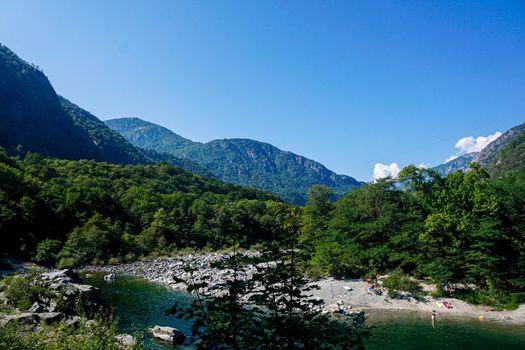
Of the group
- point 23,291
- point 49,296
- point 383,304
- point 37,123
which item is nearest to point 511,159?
point 383,304

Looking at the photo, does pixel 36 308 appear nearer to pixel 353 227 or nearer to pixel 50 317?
pixel 50 317

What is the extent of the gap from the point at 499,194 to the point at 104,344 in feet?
107

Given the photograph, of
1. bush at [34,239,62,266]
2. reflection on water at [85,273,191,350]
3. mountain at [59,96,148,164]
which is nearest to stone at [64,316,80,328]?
reflection on water at [85,273,191,350]

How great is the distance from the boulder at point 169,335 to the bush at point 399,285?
17.9 m

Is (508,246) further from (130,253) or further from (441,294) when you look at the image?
(130,253)

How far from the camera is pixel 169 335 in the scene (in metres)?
16.8

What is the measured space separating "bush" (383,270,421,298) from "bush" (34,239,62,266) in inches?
1488

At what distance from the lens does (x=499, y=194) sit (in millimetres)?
29203

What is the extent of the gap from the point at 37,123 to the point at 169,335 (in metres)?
119

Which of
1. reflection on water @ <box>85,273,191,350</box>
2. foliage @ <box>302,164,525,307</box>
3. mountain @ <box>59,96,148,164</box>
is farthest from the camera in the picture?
mountain @ <box>59,96,148,164</box>

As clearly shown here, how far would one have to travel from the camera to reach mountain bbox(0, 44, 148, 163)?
99750mm

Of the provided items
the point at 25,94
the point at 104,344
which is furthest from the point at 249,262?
the point at 25,94

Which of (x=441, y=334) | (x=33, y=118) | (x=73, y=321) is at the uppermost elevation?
(x=33, y=118)

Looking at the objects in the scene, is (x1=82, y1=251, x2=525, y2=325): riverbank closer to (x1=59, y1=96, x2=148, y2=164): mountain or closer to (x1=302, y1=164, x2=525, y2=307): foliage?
(x1=302, y1=164, x2=525, y2=307): foliage
